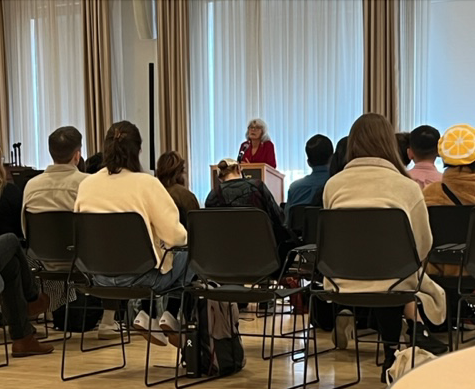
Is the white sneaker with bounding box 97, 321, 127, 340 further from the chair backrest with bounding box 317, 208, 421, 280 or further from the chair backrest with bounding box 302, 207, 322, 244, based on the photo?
the chair backrest with bounding box 317, 208, 421, 280

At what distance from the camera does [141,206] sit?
3660mm

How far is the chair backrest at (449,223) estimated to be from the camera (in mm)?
3424

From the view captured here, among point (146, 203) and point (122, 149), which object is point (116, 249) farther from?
point (122, 149)

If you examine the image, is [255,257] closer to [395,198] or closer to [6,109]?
[395,198]

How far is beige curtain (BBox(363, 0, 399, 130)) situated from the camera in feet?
25.8

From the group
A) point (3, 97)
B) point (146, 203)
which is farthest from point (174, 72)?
point (146, 203)

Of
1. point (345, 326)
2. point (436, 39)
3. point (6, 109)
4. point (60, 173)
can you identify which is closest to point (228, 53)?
point (436, 39)

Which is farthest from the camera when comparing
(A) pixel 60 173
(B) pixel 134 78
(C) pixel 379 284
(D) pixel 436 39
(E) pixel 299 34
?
(B) pixel 134 78

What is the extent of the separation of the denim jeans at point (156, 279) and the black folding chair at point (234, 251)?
0.84ft

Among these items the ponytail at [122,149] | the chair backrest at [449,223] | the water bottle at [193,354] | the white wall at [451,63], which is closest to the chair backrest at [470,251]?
the chair backrest at [449,223]

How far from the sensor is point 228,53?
884cm

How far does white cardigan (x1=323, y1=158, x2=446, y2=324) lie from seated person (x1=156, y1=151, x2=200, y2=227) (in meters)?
1.57

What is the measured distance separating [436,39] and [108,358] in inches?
210

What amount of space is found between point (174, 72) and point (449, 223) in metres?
5.96
